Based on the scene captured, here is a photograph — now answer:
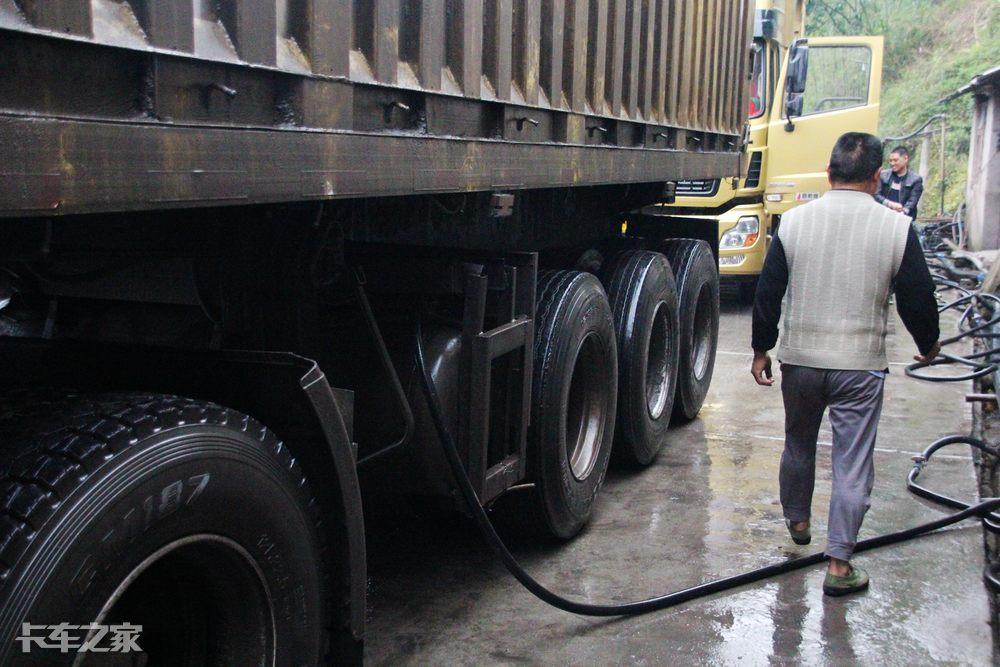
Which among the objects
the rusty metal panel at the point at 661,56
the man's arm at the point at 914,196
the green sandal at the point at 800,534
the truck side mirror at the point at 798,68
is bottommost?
the green sandal at the point at 800,534

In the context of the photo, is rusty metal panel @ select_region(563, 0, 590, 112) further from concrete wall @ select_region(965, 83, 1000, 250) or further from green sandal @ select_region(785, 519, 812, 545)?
concrete wall @ select_region(965, 83, 1000, 250)

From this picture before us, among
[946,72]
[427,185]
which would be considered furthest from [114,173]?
[946,72]

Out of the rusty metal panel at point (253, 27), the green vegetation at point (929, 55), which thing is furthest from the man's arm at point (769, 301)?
the green vegetation at point (929, 55)

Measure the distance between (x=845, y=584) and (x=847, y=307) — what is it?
105 centimetres

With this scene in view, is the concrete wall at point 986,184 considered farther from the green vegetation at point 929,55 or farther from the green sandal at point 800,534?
the green sandal at point 800,534

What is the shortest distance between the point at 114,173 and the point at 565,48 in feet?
8.24

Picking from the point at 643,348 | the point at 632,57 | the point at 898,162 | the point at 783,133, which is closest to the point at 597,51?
the point at 632,57

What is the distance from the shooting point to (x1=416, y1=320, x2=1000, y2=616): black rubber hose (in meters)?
3.53

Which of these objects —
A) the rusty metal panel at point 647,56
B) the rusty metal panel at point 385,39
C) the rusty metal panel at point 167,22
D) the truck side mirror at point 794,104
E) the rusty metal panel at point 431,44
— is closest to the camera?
the rusty metal panel at point 167,22

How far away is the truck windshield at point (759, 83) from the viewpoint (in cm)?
1123

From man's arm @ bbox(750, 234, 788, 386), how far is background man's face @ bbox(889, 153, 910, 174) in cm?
841

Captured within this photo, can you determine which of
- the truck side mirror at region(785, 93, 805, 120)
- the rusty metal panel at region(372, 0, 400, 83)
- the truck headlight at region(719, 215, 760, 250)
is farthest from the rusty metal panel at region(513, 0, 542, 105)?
the truck headlight at region(719, 215, 760, 250)

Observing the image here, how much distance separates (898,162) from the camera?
12023mm

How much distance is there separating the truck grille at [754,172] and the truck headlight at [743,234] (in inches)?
14.2
